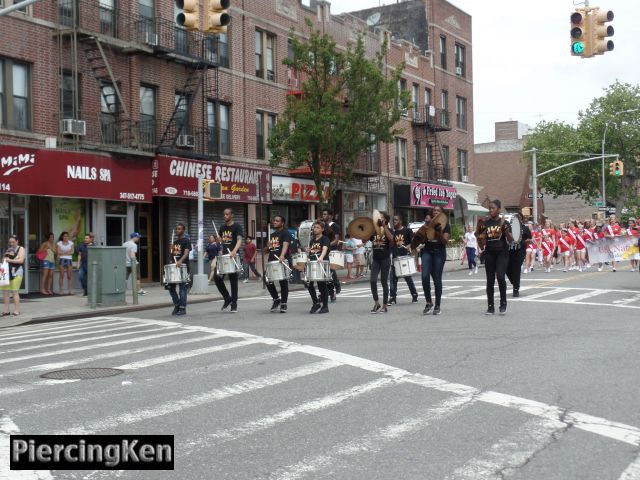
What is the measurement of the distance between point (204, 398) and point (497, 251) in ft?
25.9

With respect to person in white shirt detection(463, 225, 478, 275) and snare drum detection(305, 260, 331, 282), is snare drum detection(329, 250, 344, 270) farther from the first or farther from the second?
person in white shirt detection(463, 225, 478, 275)

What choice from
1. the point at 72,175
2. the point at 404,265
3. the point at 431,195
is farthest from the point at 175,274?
the point at 431,195

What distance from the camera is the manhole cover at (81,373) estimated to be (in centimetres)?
841

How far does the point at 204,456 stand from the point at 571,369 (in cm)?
454

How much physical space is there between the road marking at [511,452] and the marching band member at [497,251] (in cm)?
762

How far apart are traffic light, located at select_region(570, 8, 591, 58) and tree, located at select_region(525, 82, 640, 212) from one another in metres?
48.5

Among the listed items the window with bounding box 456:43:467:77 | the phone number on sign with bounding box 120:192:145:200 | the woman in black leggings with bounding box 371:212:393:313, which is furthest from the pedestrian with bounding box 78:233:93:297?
the window with bounding box 456:43:467:77

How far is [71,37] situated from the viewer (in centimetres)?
2286

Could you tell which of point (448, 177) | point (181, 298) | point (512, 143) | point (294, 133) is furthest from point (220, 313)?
point (512, 143)

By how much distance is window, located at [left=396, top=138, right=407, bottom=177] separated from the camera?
4181cm

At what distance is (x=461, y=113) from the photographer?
48906 millimetres

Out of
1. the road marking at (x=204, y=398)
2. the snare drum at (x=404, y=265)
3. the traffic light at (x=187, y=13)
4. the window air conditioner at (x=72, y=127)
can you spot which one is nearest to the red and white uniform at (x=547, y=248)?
the snare drum at (x=404, y=265)

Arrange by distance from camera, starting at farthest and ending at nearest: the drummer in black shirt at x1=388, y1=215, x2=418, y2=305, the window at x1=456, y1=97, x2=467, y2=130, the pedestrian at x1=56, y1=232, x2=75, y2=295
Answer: the window at x1=456, y1=97, x2=467, y2=130, the pedestrian at x1=56, y1=232, x2=75, y2=295, the drummer in black shirt at x1=388, y1=215, x2=418, y2=305

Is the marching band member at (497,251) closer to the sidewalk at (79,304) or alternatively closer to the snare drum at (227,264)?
the snare drum at (227,264)
